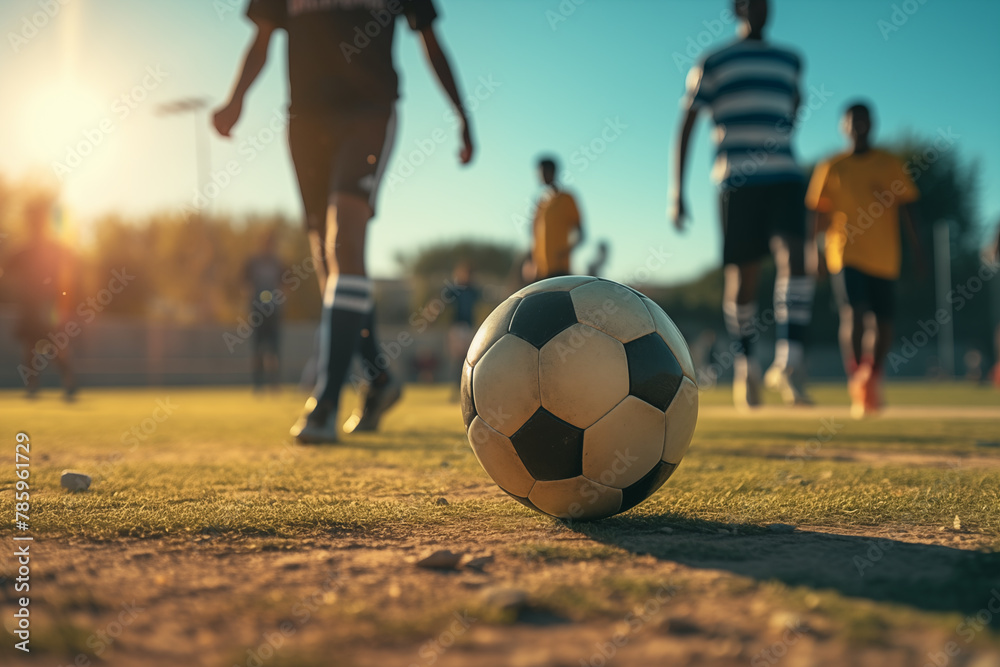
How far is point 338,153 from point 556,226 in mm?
3282

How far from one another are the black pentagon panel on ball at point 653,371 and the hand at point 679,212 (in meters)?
3.96

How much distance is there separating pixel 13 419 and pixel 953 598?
6853 mm

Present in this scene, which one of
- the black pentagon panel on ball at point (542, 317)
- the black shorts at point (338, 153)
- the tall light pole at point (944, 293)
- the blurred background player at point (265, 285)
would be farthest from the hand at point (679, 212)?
the tall light pole at point (944, 293)

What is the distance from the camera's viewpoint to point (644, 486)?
1.87 meters

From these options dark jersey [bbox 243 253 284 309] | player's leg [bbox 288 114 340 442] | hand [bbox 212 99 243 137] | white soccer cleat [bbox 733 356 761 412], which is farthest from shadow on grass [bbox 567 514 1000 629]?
dark jersey [bbox 243 253 284 309]

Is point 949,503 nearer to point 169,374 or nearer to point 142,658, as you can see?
point 142,658

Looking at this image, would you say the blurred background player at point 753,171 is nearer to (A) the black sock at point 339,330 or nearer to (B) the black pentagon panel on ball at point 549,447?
(A) the black sock at point 339,330

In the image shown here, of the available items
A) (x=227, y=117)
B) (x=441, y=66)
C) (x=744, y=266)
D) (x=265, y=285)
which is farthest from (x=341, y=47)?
(x=265, y=285)

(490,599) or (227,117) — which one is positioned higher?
(227,117)

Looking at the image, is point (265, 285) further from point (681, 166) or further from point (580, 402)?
point (580, 402)

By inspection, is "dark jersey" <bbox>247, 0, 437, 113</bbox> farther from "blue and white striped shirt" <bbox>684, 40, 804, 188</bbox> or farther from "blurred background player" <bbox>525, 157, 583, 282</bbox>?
"blurred background player" <bbox>525, 157, 583, 282</bbox>

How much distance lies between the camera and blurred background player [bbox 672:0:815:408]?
17.8ft

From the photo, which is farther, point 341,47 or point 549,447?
point 341,47

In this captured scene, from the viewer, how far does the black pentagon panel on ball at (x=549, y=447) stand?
5.86 ft
